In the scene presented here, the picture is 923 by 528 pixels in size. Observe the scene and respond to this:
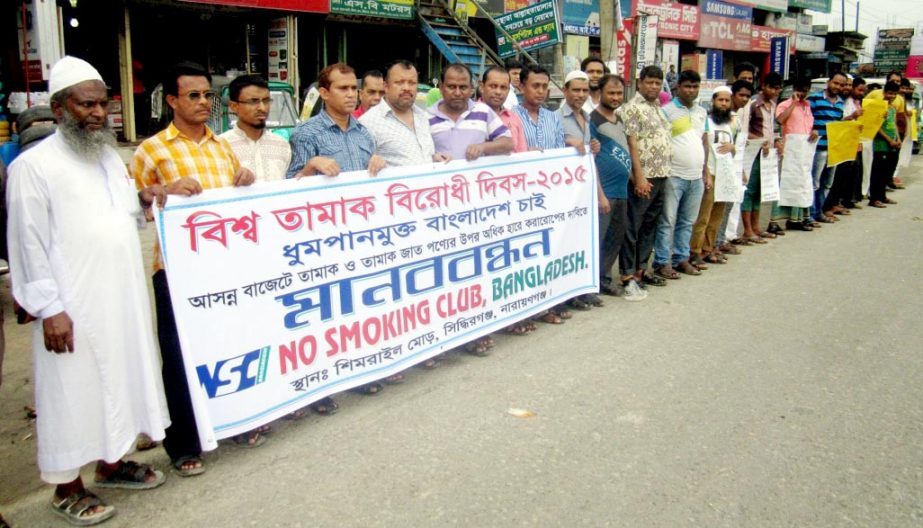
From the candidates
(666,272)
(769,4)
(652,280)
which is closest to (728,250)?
(666,272)

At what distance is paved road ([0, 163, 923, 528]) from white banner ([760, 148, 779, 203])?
3.15 metres

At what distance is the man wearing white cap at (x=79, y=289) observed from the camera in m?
2.71

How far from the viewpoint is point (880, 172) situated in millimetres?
11172

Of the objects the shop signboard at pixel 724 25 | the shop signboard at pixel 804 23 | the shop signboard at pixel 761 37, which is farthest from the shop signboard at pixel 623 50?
the shop signboard at pixel 804 23

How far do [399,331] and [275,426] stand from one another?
0.87 metres

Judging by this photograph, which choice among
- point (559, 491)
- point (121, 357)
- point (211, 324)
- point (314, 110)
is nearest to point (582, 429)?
point (559, 491)

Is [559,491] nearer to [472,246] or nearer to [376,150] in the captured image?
[472,246]

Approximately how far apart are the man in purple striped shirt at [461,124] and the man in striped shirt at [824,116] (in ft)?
19.1

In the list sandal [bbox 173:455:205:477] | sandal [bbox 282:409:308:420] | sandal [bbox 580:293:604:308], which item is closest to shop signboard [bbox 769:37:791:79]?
sandal [bbox 580:293:604:308]

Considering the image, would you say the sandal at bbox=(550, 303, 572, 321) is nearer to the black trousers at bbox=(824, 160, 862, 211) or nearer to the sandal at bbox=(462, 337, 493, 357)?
the sandal at bbox=(462, 337, 493, 357)

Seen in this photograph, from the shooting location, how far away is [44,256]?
2717 millimetres

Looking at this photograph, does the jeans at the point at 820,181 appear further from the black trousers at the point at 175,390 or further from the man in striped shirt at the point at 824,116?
the black trousers at the point at 175,390

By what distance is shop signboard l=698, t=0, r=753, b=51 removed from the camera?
27672 mm

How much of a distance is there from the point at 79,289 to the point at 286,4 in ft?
39.3
